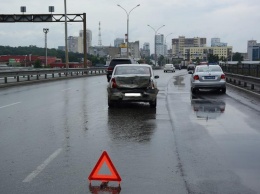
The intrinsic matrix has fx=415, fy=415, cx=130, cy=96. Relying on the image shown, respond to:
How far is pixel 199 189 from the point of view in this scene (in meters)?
5.36

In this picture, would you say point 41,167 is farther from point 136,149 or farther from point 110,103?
point 110,103

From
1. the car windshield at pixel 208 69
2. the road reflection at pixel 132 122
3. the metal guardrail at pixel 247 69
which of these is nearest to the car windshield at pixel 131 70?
the road reflection at pixel 132 122

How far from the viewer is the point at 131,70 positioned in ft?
49.8

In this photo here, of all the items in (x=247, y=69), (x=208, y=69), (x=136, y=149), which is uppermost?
(x=208, y=69)

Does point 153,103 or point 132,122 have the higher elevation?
point 153,103

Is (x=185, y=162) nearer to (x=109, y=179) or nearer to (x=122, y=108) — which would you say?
(x=109, y=179)

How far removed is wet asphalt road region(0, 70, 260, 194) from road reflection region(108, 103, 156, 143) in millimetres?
22

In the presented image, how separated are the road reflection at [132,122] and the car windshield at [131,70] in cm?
127

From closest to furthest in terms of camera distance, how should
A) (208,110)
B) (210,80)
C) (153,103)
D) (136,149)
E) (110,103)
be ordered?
(136,149), (208,110), (153,103), (110,103), (210,80)

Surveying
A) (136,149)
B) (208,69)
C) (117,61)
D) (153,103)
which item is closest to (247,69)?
(208,69)

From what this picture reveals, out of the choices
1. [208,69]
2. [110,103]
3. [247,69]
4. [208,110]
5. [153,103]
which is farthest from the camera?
[247,69]

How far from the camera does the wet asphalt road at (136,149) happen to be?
563 cm

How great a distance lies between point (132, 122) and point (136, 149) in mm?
3517

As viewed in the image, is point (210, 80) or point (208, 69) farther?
point (208, 69)
